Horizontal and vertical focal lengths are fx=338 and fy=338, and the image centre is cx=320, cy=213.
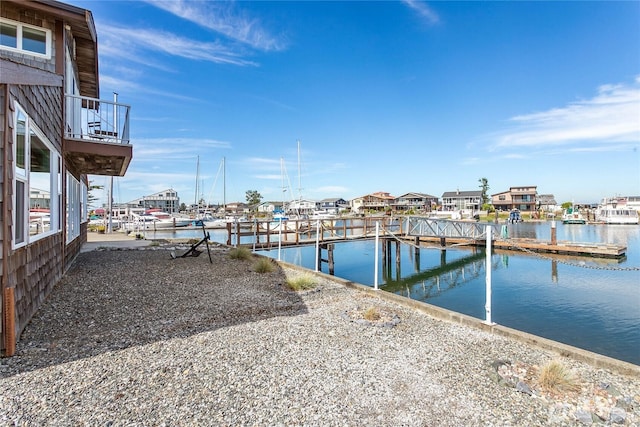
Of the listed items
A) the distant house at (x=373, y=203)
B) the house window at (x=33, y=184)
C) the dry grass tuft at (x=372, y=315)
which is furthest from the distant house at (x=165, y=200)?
the dry grass tuft at (x=372, y=315)

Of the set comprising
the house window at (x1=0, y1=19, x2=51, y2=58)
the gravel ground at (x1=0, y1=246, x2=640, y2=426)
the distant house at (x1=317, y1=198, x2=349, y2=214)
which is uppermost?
the house window at (x1=0, y1=19, x2=51, y2=58)

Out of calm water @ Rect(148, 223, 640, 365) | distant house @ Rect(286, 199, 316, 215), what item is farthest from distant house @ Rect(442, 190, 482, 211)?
calm water @ Rect(148, 223, 640, 365)

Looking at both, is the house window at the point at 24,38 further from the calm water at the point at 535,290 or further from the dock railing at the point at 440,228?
the dock railing at the point at 440,228

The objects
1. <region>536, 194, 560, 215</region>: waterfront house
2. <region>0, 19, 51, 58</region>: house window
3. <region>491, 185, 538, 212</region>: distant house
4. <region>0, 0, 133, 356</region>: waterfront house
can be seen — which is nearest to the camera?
<region>0, 0, 133, 356</region>: waterfront house

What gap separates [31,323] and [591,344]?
39.4 feet

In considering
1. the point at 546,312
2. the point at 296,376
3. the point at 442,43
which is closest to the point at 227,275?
the point at 296,376

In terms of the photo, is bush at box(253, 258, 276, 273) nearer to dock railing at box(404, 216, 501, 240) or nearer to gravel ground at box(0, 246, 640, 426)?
gravel ground at box(0, 246, 640, 426)

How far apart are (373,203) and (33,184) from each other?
9276 centimetres

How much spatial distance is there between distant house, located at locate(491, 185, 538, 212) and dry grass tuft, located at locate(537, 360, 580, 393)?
84.6 metres

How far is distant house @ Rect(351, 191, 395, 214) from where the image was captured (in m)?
93.6

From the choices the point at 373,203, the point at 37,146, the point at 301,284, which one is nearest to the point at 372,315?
the point at 301,284

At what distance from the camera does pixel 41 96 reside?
5.85 m

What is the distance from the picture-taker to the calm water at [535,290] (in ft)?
31.7

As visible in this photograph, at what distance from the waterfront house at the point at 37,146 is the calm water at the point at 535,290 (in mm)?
9167
